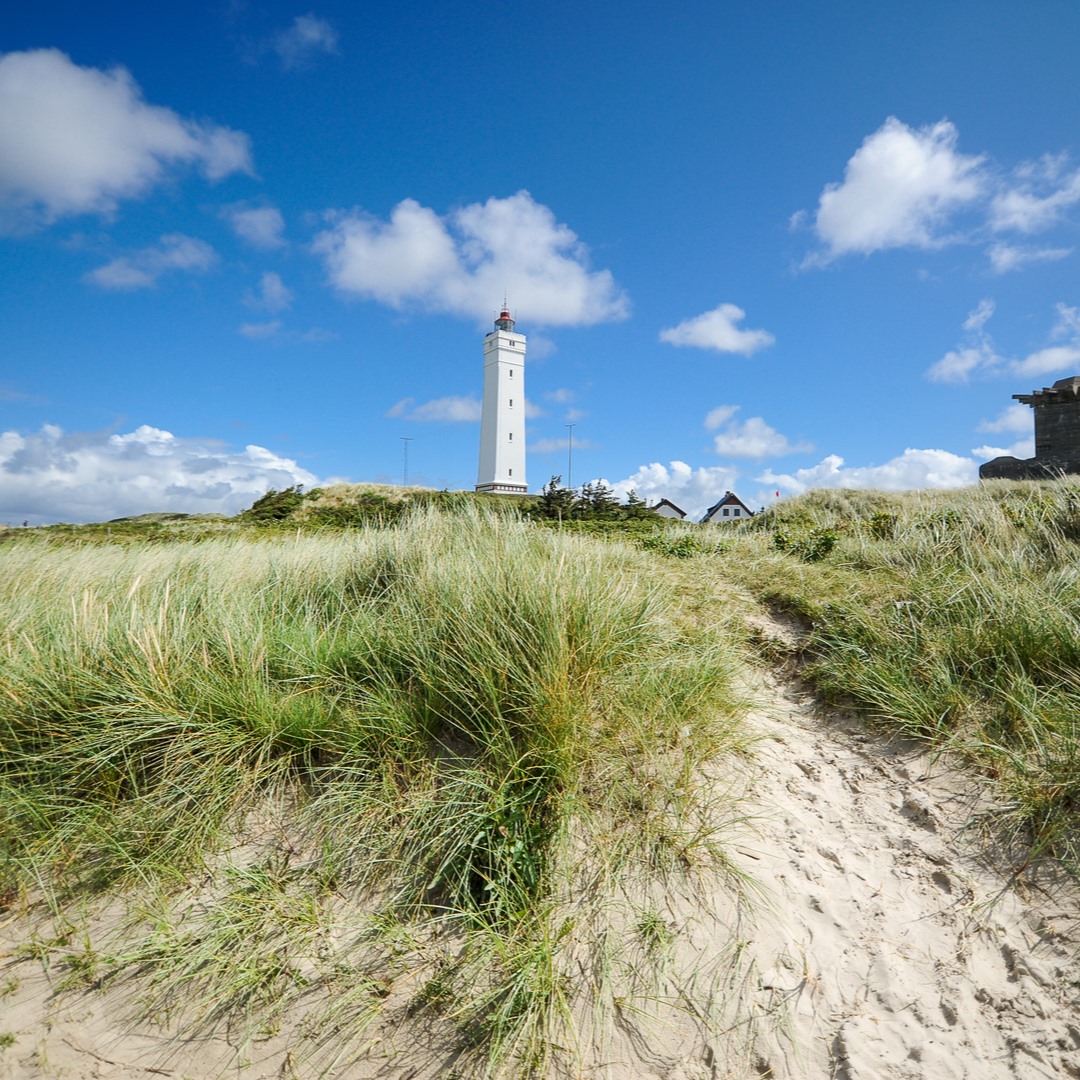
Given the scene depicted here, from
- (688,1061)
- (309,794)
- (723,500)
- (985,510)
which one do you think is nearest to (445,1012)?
(688,1061)

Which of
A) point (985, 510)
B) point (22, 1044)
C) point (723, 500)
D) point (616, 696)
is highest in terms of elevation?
point (723, 500)

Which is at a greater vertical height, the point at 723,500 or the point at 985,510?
the point at 723,500

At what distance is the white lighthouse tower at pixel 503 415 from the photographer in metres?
49.3

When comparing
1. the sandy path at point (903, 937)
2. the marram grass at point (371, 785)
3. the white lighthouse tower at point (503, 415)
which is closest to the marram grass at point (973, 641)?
the sandy path at point (903, 937)

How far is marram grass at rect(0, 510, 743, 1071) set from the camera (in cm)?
251

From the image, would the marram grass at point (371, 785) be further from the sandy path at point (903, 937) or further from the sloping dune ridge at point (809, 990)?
the sandy path at point (903, 937)

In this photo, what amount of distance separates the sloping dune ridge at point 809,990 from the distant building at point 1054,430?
75.4ft

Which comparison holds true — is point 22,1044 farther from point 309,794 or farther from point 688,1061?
point 688,1061

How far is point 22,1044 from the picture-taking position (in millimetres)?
2549

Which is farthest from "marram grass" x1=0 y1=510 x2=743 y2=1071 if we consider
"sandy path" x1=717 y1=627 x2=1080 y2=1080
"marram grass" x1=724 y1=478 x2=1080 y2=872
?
"marram grass" x1=724 y1=478 x2=1080 y2=872

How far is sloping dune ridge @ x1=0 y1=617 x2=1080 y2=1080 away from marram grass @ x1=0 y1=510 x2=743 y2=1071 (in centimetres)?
13

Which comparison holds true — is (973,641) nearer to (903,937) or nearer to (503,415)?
(903,937)

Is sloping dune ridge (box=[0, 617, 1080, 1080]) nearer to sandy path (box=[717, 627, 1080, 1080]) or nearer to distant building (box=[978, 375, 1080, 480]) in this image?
sandy path (box=[717, 627, 1080, 1080])

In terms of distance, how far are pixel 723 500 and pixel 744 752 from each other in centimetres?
2663
